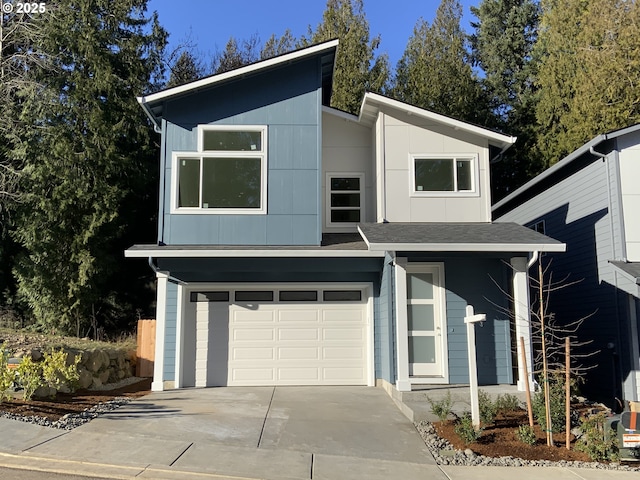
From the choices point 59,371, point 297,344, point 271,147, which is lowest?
point 59,371

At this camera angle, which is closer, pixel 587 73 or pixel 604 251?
pixel 604 251

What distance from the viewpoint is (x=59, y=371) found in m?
8.93

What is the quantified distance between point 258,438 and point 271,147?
6061 millimetres

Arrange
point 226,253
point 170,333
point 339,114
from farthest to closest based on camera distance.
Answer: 1. point 339,114
2. point 170,333
3. point 226,253

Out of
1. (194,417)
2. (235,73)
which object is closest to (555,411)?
(194,417)

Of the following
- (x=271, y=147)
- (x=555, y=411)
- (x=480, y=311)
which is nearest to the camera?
(x=555, y=411)

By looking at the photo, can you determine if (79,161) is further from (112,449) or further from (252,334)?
(112,449)

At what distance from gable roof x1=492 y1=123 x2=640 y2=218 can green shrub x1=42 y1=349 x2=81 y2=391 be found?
10.5 m

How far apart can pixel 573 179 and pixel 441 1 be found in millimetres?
14764

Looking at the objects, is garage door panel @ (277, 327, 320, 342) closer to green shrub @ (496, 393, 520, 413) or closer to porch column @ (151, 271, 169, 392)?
porch column @ (151, 271, 169, 392)

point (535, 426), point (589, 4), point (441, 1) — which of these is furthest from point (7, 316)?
point (589, 4)

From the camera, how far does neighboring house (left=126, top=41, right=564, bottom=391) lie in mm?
10477

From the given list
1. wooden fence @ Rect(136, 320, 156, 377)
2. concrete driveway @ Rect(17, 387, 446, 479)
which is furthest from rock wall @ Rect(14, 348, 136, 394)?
concrete driveway @ Rect(17, 387, 446, 479)

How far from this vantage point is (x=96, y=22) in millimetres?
17938
